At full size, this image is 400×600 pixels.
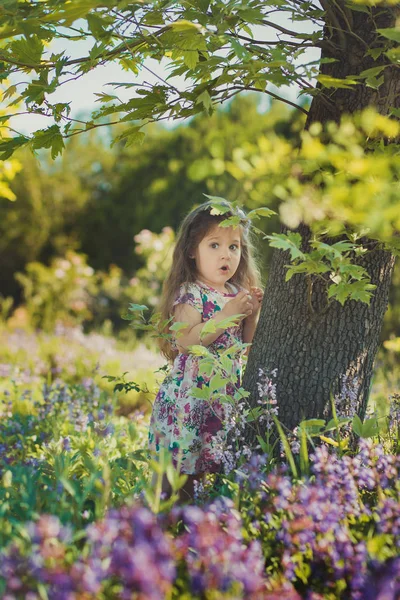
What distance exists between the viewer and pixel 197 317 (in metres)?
2.76

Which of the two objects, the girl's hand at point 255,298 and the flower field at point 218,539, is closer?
the flower field at point 218,539

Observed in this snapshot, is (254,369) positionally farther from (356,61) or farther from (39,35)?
(39,35)

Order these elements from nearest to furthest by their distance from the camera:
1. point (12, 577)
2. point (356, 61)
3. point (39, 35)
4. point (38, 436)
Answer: point (12, 577)
point (39, 35)
point (356, 61)
point (38, 436)

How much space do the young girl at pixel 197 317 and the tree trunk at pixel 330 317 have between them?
0.29m

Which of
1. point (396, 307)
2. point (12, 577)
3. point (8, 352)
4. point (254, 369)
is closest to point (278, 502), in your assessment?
point (12, 577)

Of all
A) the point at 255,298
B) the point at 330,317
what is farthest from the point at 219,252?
the point at 330,317

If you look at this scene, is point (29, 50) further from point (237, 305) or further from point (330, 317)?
point (330, 317)

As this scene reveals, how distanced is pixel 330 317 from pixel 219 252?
2.21ft

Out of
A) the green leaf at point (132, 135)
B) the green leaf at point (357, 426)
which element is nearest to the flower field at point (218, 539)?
the green leaf at point (357, 426)

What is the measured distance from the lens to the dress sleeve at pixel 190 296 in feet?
9.15

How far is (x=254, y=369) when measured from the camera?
100 inches

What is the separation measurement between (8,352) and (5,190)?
10.2ft

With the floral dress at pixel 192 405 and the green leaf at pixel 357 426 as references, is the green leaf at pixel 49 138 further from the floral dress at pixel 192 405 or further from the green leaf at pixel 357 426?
the green leaf at pixel 357 426

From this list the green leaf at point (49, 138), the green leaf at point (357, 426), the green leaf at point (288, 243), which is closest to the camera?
Answer: the green leaf at point (288, 243)
